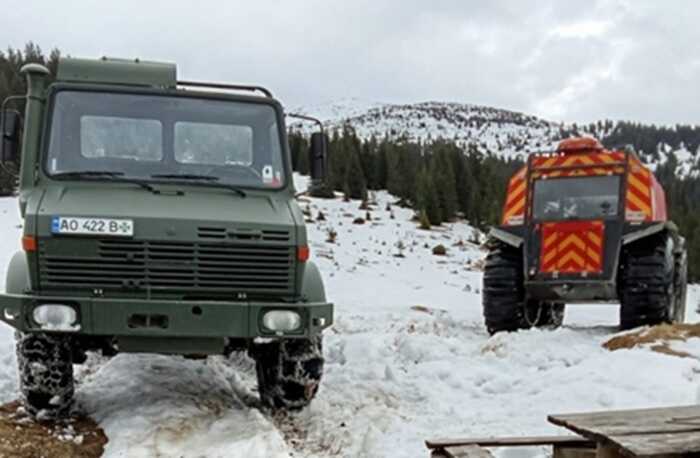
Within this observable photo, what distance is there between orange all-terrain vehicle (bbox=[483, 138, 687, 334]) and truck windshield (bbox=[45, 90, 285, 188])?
436 cm

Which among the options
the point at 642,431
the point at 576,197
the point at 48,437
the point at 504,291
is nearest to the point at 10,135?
the point at 48,437

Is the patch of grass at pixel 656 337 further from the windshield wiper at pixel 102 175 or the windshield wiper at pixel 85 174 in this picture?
the windshield wiper at pixel 85 174

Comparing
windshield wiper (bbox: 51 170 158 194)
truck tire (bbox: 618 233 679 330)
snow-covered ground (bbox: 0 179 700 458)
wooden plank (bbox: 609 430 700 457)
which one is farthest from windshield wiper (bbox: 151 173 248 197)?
truck tire (bbox: 618 233 679 330)

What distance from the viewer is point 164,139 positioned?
6.18 m

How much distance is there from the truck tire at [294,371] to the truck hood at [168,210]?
2.99 feet

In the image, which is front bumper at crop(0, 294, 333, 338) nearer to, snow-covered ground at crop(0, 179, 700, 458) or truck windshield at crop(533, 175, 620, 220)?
snow-covered ground at crop(0, 179, 700, 458)

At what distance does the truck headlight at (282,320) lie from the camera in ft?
18.1

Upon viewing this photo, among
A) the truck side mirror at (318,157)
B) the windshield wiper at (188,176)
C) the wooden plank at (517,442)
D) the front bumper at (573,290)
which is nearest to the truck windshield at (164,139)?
the windshield wiper at (188,176)

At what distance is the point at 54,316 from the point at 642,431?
3.77 m

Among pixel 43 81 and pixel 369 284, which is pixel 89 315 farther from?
pixel 369 284

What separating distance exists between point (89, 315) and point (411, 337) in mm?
A: 3892

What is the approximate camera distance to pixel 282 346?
6051mm

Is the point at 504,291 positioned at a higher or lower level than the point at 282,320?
lower

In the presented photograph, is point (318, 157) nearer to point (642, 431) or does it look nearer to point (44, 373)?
point (44, 373)
